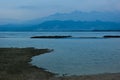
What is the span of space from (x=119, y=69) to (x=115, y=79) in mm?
9209

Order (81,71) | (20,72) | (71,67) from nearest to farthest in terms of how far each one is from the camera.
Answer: (20,72), (81,71), (71,67)

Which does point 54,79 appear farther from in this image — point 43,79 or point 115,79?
point 115,79

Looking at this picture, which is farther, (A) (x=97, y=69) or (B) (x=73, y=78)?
(A) (x=97, y=69)

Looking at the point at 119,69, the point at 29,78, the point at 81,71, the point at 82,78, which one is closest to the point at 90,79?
the point at 82,78

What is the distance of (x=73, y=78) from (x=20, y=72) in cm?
625

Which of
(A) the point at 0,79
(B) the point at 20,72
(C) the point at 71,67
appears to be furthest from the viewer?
(C) the point at 71,67

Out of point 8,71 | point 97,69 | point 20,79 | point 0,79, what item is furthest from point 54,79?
point 97,69

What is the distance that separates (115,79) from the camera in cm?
2353

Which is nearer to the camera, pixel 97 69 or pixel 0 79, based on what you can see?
pixel 0 79

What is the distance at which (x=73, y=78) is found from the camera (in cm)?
2470

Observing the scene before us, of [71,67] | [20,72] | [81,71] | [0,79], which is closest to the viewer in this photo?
[0,79]

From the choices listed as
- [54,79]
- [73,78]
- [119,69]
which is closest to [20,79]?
[54,79]

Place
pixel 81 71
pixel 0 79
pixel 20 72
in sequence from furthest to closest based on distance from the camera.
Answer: pixel 81 71 < pixel 20 72 < pixel 0 79

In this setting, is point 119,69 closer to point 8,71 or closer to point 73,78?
point 73,78
